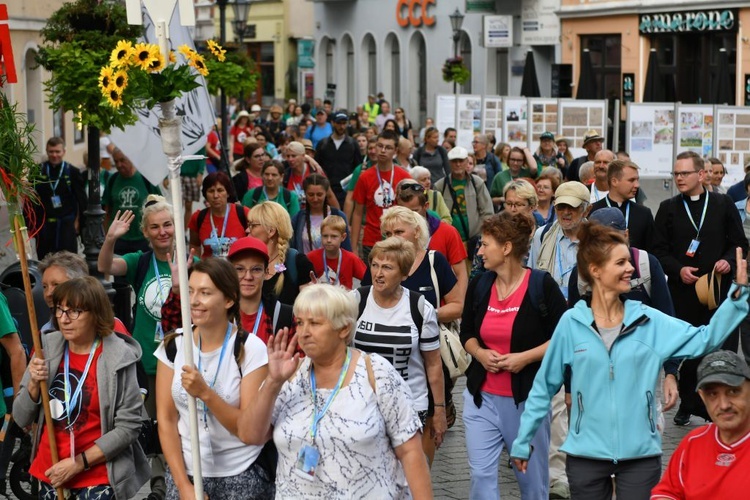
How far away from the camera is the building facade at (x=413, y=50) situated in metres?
45.7

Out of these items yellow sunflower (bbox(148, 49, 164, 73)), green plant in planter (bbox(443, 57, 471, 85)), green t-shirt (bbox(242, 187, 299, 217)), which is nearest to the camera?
yellow sunflower (bbox(148, 49, 164, 73))

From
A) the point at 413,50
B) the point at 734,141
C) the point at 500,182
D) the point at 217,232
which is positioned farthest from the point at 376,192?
the point at 413,50

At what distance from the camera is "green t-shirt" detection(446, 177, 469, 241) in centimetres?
1341

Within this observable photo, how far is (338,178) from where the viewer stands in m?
18.8

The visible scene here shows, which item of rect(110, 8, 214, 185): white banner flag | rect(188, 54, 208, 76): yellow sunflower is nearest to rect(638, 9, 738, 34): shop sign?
rect(110, 8, 214, 185): white banner flag

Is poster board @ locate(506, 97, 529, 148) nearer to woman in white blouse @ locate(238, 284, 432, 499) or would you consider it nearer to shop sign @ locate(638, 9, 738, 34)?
shop sign @ locate(638, 9, 738, 34)

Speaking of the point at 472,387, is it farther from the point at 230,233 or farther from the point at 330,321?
the point at 230,233

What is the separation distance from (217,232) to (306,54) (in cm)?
5235

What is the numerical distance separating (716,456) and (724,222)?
549 cm

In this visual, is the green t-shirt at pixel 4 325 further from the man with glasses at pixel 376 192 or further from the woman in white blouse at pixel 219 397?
the man with glasses at pixel 376 192

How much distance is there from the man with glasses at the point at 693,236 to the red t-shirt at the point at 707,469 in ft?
16.7

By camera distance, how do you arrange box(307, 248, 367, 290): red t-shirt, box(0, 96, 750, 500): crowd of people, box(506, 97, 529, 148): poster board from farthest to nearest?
box(506, 97, 529, 148): poster board, box(307, 248, 367, 290): red t-shirt, box(0, 96, 750, 500): crowd of people

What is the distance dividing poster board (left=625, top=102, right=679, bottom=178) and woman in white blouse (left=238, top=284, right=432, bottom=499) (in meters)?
18.0

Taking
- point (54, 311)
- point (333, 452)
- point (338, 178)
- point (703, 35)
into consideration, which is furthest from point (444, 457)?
point (703, 35)
